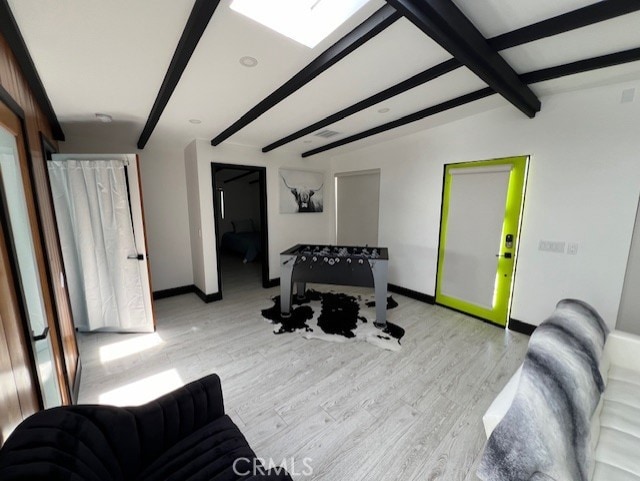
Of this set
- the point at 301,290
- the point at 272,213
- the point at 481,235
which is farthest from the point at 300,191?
the point at 481,235

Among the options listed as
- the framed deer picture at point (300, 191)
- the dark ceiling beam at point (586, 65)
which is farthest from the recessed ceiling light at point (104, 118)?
the dark ceiling beam at point (586, 65)

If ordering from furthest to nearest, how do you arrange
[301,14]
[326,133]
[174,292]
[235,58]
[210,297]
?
[174,292] → [210,297] → [326,133] → [235,58] → [301,14]

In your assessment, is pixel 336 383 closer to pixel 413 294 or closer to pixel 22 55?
pixel 413 294

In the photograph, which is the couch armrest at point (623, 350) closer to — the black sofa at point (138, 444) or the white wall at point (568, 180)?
the white wall at point (568, 180)

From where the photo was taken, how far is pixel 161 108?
7.60 feet

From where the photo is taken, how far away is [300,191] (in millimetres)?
4664

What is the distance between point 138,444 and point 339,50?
2.34 meters

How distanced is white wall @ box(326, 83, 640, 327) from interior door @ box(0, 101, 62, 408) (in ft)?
12.9

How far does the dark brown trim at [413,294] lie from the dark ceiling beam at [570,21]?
305 cm

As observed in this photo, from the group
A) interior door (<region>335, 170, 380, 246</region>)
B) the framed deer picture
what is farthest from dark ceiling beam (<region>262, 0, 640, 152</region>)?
the framed deer picture

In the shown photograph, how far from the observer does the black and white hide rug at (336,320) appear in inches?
112

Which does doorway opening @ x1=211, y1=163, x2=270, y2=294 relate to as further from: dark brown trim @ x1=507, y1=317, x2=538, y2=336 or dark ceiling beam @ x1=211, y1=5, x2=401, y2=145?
dark brown trim @ x1=507, y1=317, x2=538, y2=336

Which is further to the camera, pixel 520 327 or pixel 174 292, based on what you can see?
pixel 174 292

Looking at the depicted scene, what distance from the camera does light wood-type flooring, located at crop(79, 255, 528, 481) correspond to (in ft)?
5.15
